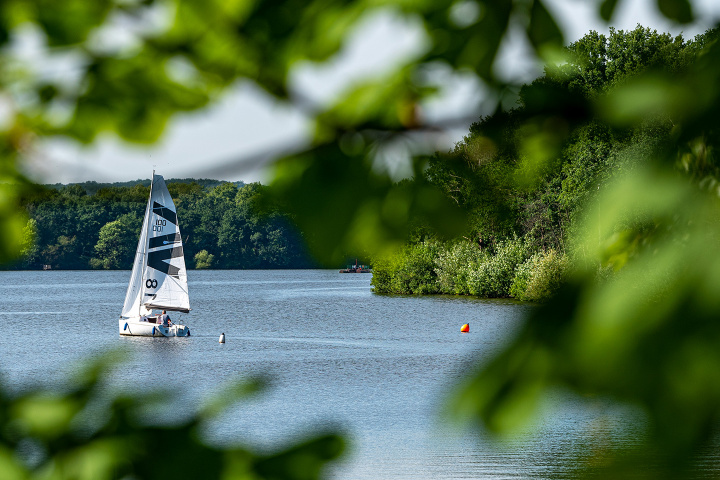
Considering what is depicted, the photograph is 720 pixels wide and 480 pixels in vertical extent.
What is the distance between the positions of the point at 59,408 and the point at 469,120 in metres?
0.93

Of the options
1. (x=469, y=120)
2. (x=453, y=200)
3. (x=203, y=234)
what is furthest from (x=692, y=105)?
(x=203, y=234)

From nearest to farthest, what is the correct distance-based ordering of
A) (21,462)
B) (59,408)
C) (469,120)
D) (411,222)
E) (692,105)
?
(692,105) → (469,120) → (411,222) → (21,462) → (59,408)

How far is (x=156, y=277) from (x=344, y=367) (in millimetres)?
11273

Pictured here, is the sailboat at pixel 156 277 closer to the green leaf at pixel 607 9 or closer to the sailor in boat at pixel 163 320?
the sailor in boat at pixel 163 320

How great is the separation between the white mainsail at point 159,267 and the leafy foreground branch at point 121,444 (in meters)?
33.4

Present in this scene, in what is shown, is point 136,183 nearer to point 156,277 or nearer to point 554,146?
point 554,146

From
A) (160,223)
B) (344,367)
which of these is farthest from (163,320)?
(344,367)

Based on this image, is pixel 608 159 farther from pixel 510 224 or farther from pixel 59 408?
pixel 59 408

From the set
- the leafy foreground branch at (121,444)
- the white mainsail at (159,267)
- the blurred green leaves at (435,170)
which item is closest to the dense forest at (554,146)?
the blurred green leaves at (435,170)

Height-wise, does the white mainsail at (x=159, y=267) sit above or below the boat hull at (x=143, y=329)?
above

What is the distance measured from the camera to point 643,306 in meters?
0.62

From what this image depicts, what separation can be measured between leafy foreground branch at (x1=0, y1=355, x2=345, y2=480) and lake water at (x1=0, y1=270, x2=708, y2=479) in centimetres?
7

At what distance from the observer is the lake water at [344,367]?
4.86 ft

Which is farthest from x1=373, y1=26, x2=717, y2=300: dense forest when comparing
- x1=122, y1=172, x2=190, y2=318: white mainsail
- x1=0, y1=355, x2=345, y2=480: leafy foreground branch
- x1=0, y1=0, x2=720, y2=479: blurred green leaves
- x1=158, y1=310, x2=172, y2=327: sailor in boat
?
x1=158, y1=310, x2=172, y2=327: sailor in boat
